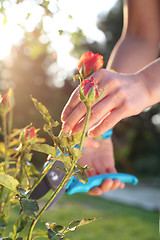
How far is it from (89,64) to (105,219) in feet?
9.41

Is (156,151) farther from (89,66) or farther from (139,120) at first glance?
(89,66)

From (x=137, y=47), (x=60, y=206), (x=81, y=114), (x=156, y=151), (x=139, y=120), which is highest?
(x=81, y=114)

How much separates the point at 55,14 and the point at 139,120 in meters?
6.62

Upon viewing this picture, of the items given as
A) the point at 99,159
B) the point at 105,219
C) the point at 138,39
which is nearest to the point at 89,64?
the point at 99,159

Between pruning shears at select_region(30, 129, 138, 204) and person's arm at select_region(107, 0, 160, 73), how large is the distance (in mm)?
244

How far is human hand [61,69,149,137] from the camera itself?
38 centimetres

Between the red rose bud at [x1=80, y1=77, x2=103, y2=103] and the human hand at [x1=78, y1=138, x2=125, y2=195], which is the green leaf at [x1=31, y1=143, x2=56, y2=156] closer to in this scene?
the red rose bud at [x1=80, y1=77, x2=103, y2=103]

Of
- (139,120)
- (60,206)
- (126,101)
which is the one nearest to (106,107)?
(126,101)

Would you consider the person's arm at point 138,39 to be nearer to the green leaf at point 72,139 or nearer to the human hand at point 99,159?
the human hand at point 99,159

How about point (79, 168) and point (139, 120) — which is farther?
point (139, 120)

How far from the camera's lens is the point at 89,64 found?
44 cm

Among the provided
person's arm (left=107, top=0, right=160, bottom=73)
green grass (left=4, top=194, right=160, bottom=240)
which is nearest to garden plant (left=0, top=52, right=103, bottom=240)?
person's arm (left=107, top=0, right=160, bottom=73)

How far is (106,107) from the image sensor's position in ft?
1.33

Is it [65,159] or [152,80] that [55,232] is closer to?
[65,159]
